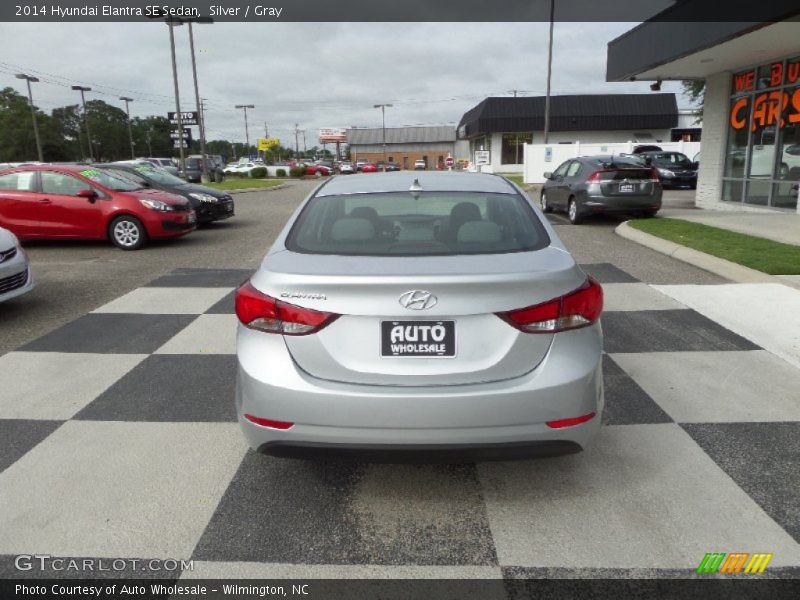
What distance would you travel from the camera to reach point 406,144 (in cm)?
9862

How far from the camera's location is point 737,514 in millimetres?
2891

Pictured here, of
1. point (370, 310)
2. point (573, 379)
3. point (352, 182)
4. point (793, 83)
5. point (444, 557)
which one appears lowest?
point (444, 557)

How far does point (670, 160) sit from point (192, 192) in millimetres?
19444

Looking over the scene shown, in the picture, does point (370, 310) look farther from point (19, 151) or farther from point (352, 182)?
point (19, 151)

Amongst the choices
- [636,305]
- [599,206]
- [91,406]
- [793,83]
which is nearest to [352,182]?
[91,406]

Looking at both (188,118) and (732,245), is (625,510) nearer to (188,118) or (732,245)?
(732,245)

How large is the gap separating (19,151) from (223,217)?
91.5 metres

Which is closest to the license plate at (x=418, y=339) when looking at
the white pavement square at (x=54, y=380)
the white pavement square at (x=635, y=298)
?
the white pavement square at (x=54, y=380)

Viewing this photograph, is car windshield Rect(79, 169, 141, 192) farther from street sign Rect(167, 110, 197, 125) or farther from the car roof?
street sign Rect(167, 110, 197, 125)

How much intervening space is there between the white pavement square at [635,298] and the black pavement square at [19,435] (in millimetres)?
5359

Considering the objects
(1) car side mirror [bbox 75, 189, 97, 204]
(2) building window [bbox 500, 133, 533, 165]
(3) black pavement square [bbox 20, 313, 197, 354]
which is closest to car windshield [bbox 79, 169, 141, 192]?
(1) car side mirror [bbox 75, 189, 97, 204]

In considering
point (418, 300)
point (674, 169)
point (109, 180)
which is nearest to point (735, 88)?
point (674, 169)

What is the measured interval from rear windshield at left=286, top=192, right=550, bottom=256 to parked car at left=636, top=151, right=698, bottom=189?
23.5 m

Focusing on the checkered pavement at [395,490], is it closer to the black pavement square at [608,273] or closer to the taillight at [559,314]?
the taillight at [559,314]
